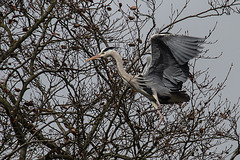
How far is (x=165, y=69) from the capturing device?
20.5 feet

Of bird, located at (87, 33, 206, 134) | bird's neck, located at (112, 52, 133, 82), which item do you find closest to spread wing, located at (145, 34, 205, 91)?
bird, located at (87, 33, 206, 134)

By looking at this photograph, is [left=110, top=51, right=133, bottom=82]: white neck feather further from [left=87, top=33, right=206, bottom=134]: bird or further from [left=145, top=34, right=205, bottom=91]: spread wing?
[left=145, top=34, right=205, bottom=91]: spread wing

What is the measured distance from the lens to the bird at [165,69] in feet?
18.9

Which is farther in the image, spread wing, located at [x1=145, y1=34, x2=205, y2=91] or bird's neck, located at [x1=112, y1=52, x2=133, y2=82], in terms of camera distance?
bird's neck, located at [x1=112, y1=52, x2=133, y2=82]

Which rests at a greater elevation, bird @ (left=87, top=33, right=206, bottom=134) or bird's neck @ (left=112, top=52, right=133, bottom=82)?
bird's neck @ (left=112, top=52, right=133, bottom=82)

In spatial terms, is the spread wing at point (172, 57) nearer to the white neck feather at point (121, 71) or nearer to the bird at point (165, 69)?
the bird at point (165, 69)

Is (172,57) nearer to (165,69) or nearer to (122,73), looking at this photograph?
(165,69)

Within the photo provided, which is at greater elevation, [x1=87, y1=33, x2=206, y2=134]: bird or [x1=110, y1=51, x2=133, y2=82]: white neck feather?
[x1=110, y1=51, x2=133, y2=82]: white neck feather

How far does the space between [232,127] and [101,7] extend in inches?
114

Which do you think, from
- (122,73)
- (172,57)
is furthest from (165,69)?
(122,73)

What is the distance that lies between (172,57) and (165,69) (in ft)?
0.91

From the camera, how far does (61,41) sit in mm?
7230

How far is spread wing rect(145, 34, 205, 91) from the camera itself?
18.8 feet

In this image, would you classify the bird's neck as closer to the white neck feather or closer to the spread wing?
the white neck feather
